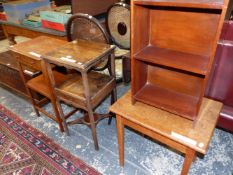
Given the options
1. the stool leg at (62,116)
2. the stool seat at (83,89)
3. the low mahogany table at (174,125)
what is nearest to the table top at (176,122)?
the low mahogany table at (174,125)

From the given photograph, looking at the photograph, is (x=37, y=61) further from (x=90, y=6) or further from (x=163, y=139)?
(x=90, y=6)

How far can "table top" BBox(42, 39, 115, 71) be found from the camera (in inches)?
50.4

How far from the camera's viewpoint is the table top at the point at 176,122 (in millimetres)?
1012

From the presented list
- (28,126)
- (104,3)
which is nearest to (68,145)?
(28,126)

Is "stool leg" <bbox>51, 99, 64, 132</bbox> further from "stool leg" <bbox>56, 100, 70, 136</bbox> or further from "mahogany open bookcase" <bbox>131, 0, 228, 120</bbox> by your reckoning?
"mahogany open bookcase" <bbox>131, 0, 228, 120</bbox>

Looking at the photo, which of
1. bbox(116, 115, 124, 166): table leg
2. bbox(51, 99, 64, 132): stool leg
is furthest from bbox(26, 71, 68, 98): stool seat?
bbox(116, 115, 124, 166): table leg

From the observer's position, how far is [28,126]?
77.2 inches

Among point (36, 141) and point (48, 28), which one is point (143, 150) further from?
point (48, 28)

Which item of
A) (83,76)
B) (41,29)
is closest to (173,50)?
(83,76)

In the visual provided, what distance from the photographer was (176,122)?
113 centimetres

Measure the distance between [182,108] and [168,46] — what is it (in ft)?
1.20

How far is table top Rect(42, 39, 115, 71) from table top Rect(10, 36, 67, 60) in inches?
6.7

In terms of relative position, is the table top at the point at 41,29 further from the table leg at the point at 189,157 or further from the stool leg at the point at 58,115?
the table leg at the point at 189,157

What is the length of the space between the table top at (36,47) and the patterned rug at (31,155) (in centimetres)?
77
